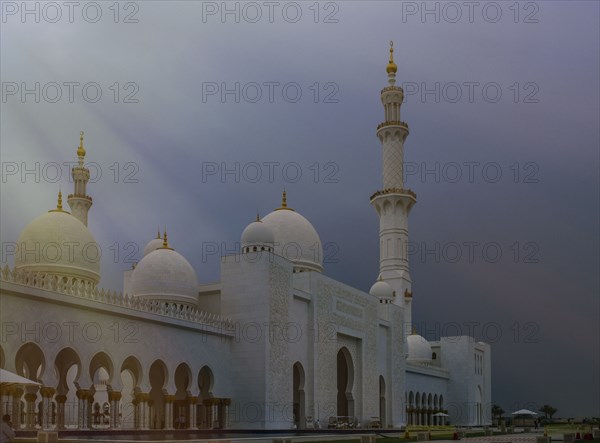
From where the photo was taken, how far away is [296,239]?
3059cm

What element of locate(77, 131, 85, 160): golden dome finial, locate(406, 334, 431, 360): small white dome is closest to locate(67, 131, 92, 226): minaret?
locate(77, 131, 85, 160): golden dome finial

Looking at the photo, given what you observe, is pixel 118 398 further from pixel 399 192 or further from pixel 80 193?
pixel 399 192

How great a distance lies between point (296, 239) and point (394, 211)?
416 inches

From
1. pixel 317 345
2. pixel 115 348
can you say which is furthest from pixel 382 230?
pixel 115 348

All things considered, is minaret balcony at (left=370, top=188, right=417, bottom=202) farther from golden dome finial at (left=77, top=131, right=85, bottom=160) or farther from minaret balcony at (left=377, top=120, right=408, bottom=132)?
golden dome finial at (left=77, top=131, right=85, bottom=160)

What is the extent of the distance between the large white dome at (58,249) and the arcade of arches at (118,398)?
9.68ft

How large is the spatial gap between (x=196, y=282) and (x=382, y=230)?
16.1 m

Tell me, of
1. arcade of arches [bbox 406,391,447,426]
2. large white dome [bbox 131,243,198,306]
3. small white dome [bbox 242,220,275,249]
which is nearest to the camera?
large white dome [bbox 131,243,198,306]

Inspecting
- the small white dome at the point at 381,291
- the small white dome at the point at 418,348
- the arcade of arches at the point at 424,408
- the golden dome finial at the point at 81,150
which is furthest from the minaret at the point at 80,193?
the small white dome at the point at 418,348

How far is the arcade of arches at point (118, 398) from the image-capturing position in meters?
18.4

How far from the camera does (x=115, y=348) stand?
2034 centimetres

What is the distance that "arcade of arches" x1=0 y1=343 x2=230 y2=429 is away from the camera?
1836 cm

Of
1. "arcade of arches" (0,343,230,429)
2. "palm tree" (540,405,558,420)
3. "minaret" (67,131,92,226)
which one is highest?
"minaret" (67,131,92,226)

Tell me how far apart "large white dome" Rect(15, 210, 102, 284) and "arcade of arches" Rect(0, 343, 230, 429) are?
9.68 ft
